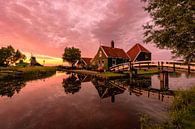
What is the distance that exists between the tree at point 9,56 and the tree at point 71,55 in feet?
86.3

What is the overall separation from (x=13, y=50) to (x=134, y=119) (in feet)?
288

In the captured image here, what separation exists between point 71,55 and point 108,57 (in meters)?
35.4

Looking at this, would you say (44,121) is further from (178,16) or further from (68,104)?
(178,16)

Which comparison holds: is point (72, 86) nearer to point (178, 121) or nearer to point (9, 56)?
point (178, 121)

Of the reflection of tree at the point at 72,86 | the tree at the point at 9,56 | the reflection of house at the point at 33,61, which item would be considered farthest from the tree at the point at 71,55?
the reflection of tree at the point at 72,86

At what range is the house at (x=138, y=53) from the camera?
46.6m

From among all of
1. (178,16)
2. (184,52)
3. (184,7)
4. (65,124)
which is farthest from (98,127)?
(184,7)

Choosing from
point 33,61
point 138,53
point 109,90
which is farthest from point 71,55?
point 109,90

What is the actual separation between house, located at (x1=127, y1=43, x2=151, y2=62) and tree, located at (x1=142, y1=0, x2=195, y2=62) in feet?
121

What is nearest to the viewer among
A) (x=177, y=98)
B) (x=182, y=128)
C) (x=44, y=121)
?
(x=182, y=128)

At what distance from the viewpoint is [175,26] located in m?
9.09

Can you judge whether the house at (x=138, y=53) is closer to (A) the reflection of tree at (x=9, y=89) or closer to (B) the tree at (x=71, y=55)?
(B) the tree at (x=71, y=55)

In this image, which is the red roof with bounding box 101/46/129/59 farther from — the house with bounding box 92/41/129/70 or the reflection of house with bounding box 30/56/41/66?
the reflection of house with bounding box 30/56/41/66

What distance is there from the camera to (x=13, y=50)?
81.0 m
